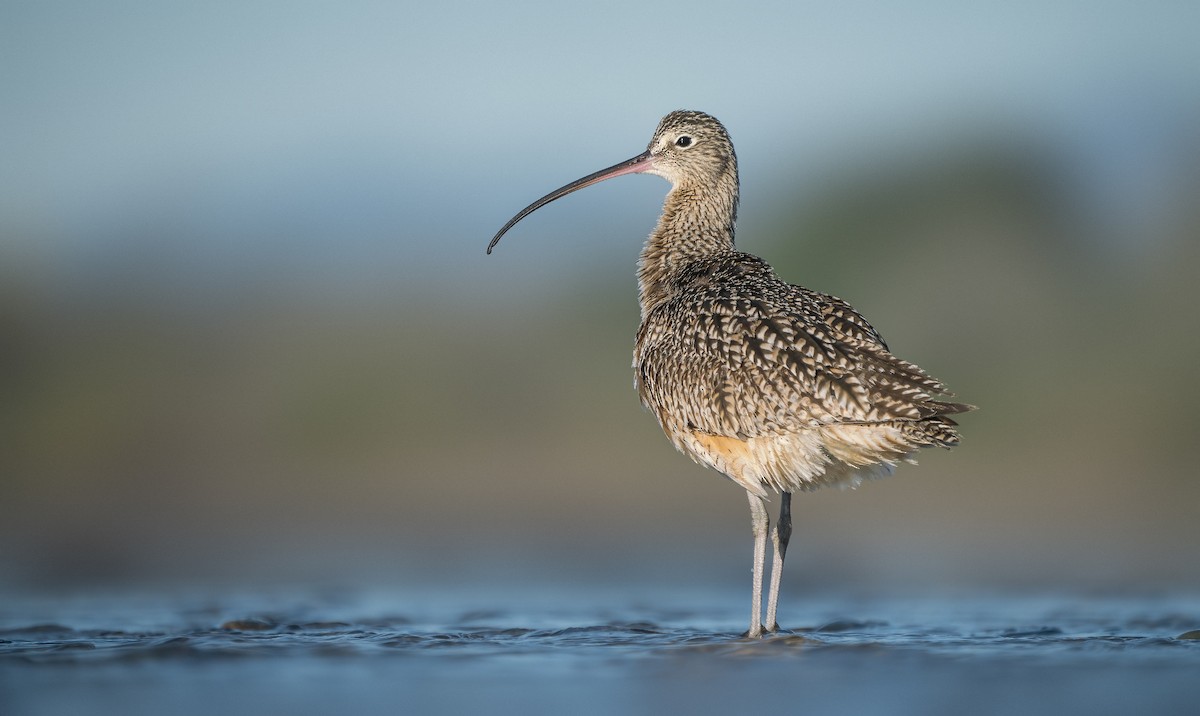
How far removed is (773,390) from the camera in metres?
7.84

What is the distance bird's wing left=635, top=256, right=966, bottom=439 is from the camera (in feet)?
25.0

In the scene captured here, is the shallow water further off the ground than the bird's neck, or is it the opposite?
the bird's neck

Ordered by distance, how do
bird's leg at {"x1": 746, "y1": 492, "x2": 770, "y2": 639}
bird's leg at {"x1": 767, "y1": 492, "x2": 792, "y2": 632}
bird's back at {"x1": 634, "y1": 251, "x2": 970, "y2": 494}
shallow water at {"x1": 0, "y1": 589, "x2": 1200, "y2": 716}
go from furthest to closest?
bird's leg at {"x1": 767, "y1": 492, "x2": 792, "y2": 632} → bird's leg at {"x1": 746, "y1": 492, "x2": 770, "y2": 639} → bird's back at {"x1": 634, "y1": 251, "x2": 970, "y2": 494} → shallow water at {"x1": 0, "y1": 589, "x2": 1200, "y2": 716}

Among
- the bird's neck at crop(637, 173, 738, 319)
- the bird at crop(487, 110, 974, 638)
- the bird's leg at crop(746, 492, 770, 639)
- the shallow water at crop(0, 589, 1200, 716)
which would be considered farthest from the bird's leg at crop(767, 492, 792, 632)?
the bird's neck at crop(637, 173, 738, 319)

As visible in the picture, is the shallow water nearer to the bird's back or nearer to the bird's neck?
the bird's back

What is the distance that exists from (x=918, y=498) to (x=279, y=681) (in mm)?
10488

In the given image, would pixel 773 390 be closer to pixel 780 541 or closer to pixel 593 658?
pixel 780 541

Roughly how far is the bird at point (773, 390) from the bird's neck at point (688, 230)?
0.33 m

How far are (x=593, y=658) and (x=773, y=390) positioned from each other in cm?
163

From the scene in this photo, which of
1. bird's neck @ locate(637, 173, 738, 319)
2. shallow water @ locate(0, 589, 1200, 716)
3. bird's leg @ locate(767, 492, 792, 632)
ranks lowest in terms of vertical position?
shallow water @ locate(0, 589, 1200, 716)

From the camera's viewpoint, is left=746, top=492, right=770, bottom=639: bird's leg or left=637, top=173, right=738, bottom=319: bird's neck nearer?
left=746, top=492, right=770, bottom=639: bird's leg

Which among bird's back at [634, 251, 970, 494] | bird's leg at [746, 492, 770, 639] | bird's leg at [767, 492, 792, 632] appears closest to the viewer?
bird's back at [634, 251, 970, 494]

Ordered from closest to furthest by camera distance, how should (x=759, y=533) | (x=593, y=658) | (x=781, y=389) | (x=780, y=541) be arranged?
(x=593, y=658), (x=781, y=389), (x=759, y=533), (x=780, y=541)

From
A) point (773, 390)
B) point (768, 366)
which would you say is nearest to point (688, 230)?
point (768, 366)
